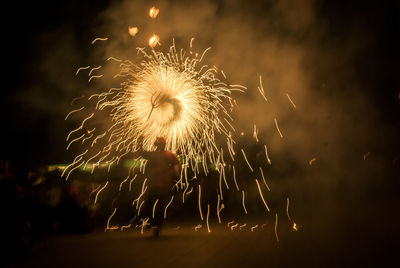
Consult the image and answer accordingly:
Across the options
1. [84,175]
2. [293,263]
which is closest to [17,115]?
[84,175]

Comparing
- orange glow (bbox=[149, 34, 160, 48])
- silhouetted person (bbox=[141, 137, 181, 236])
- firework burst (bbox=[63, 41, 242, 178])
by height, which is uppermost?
orange glow (bbox=[149, 34, 160, 48])

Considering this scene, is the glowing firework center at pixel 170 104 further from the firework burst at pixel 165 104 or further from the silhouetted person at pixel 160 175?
the silhouetted person at pixel 160 175

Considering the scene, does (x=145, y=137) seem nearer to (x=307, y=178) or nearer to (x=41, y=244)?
(x=41, y=244)

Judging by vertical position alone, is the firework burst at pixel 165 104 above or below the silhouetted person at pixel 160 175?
above

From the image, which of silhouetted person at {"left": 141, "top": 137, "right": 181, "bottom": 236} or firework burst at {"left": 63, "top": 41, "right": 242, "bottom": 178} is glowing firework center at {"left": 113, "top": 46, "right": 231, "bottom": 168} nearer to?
firework burst at {"left": 63, "top": 41, "right": 242, "bottom": 178}


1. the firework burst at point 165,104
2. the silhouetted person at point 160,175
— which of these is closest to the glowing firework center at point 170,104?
the firework burst at point 165,104

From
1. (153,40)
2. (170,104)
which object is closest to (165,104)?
(170,104)

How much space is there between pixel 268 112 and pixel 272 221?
4378 mm

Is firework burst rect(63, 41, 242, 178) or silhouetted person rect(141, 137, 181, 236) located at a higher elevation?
firework burst rect(63, 41, 242, 178)

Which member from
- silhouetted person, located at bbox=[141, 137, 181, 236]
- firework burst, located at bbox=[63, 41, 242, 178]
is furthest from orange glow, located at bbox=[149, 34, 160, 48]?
silhouetted person, located at bbox=[141, 137, 181, 236]

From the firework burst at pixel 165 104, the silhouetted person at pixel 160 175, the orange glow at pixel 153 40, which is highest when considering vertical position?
the orange glow at pixel 153 40

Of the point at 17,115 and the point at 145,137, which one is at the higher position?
the point at 17,115

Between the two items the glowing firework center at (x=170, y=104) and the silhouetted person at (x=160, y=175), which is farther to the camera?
the glowing firework center at (x=170, y=104)

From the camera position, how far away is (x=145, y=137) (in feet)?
26.5
